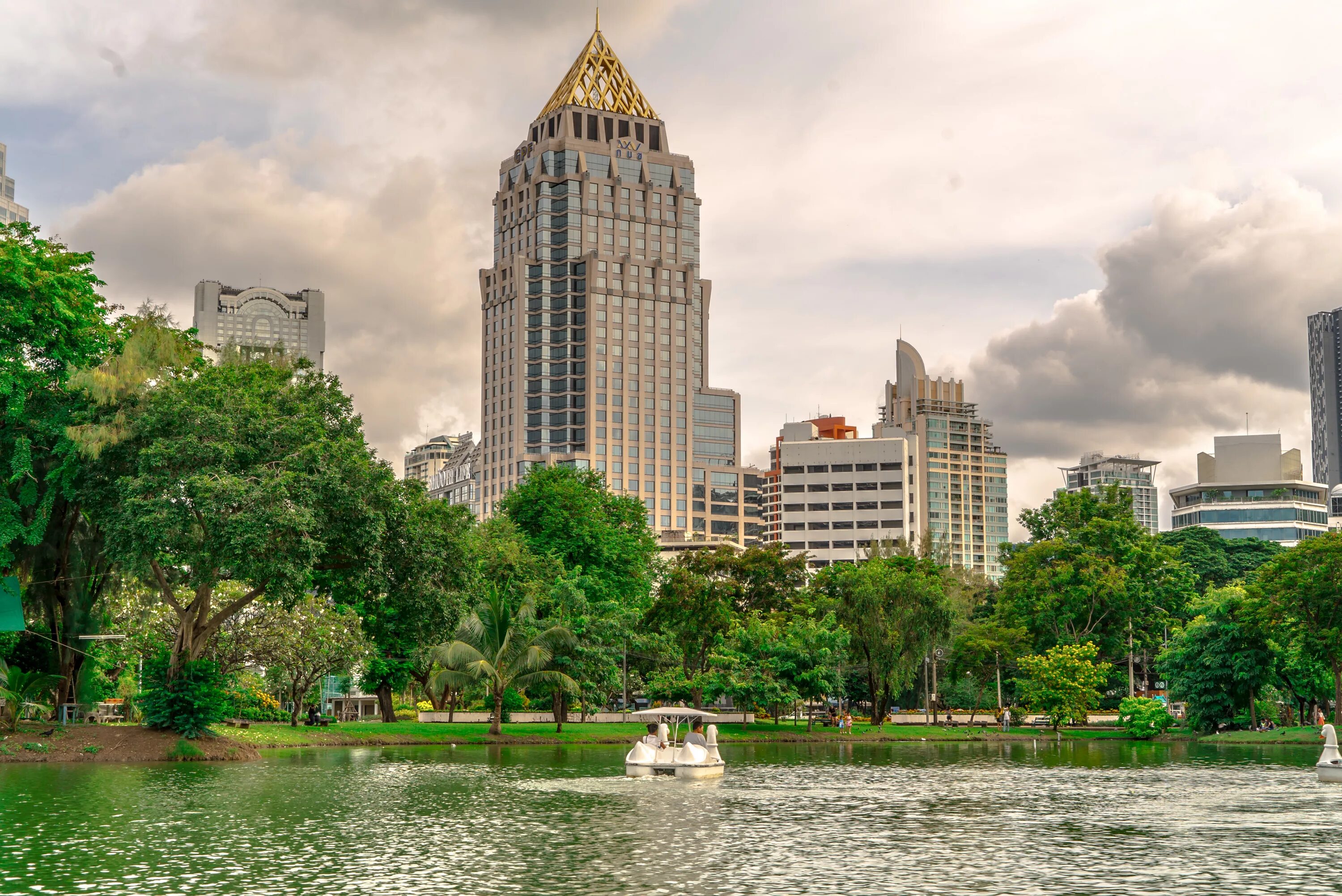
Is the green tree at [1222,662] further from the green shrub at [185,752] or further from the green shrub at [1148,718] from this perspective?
the green shrub at [185,752]

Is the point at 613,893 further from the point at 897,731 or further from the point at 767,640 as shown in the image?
the point at 897,731

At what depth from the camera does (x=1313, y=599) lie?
7319cm

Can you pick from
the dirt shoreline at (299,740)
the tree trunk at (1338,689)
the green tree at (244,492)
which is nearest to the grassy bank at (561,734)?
the dirt shoreline at (299,740)

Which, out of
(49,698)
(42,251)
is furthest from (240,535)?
(49,698)

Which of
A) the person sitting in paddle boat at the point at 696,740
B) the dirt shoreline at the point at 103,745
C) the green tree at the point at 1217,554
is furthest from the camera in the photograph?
the green tree at the point at 1217,554

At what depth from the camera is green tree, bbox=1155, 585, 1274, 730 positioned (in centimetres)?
7812

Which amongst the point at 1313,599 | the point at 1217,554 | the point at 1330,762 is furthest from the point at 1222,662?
the point at 1217,554

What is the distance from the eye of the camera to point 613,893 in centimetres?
2025

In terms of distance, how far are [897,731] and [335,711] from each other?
2738 inches

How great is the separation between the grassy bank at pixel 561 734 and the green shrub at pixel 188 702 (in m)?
5.67

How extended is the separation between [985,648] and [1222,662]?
18.1 m

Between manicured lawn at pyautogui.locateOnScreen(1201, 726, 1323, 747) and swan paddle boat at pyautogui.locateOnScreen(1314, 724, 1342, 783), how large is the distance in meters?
29.0

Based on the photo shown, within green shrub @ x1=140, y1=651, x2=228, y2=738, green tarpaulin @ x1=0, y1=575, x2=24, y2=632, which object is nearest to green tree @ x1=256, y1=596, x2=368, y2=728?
green shrub @ x1=140, y1=651, x2=228, y2=738

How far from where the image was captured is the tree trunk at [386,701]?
8069 centimetres
